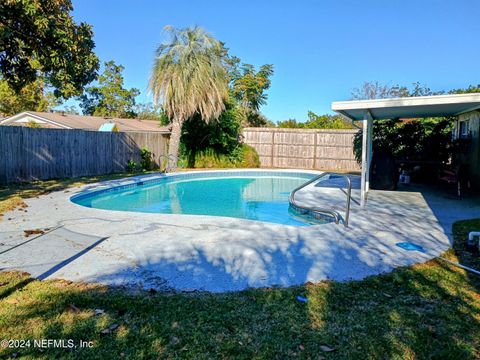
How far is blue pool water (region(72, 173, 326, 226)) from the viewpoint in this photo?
30.0 ft

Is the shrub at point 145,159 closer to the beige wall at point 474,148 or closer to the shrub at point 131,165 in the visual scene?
the shrub at point 131,165

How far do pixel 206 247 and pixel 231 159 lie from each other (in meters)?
15.2

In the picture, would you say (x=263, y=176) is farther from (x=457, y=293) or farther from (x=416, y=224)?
(x=457, y=293)

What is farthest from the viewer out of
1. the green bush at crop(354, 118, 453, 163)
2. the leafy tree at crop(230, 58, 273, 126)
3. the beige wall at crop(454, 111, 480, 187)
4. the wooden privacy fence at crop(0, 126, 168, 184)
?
the leafy tree at crop(230, 58, 273, 126)

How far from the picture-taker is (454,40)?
20109 millimetres

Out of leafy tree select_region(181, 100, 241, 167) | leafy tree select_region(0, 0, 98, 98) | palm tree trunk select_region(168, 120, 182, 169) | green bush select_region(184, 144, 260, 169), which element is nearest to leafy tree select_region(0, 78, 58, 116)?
leafy tree select_region(181, 100, 241, 167)

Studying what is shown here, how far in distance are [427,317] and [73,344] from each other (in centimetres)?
274

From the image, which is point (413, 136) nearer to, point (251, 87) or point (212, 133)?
point (212, 133)

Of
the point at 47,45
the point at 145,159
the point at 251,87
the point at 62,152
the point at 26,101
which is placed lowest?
the point at 145,159

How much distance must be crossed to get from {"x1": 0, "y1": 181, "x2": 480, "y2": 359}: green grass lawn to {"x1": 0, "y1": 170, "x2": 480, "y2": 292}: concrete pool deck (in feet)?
1.17

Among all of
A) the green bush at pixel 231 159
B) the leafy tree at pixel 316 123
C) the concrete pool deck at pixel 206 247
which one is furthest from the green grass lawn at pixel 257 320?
the leafy tree at pixel 316 123

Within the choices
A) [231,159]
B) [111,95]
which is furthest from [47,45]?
[111,95]

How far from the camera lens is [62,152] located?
517 inches

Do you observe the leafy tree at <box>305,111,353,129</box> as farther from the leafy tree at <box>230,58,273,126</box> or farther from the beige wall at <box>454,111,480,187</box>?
the beige wall at <box>454,111,480,187</box>
